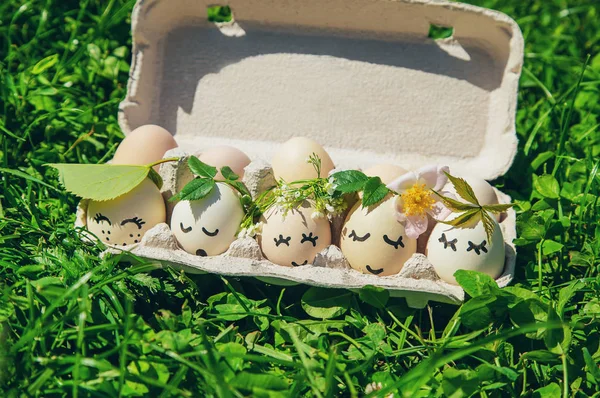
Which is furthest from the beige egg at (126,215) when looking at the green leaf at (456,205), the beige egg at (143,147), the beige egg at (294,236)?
the green leaf at (456,205)

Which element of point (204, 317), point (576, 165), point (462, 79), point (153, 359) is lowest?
point (204, 317)

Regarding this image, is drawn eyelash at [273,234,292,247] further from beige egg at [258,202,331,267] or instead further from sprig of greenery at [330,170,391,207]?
sprig of greenery at [330,170,391,207]

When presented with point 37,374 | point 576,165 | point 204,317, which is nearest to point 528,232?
point 576,165

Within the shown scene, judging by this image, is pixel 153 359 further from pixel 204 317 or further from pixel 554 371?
pixel 554 371

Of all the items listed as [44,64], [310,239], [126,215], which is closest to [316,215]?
[310,239]

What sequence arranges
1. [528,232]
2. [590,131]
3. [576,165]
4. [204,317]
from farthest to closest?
[590,131]
[576,165]
[528,232]
[204,317]

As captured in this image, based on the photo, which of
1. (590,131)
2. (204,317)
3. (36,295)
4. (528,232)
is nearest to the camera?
(36,295)

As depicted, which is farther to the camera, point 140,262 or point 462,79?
point 462,79
